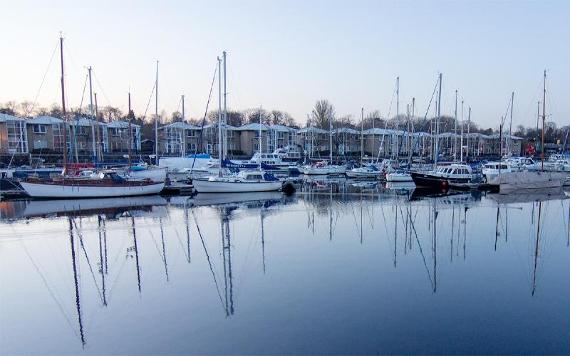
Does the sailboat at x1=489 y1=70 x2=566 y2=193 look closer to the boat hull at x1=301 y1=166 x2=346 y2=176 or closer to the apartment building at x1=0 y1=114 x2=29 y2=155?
the boat hull at x1=301 y1=166 x2=346 y2=176

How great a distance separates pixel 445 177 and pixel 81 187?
31.5 m

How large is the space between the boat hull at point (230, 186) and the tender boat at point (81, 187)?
16.0 ft

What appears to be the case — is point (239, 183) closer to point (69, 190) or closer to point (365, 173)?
point (69, 190)

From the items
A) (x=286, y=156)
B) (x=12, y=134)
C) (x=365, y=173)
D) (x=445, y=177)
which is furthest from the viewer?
(x=286, y=156)

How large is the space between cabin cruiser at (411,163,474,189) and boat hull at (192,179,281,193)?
14.2 metres

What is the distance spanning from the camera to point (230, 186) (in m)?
35.5

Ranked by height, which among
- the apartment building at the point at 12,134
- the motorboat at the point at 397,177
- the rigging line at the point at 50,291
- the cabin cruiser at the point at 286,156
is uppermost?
the apartment building at the point at 12,134

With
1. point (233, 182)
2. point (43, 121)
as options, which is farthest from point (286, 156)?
point (43, 121)

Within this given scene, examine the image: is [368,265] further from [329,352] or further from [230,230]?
[230,230]

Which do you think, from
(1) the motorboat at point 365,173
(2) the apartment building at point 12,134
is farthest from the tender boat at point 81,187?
(2) the apartment building at point 12,134

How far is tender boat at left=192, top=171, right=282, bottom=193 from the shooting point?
115 feet

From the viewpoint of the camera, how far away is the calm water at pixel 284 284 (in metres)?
8.65

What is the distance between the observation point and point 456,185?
3981 centimetres

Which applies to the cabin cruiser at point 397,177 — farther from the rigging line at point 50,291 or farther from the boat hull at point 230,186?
the rigging line at point 50,291
